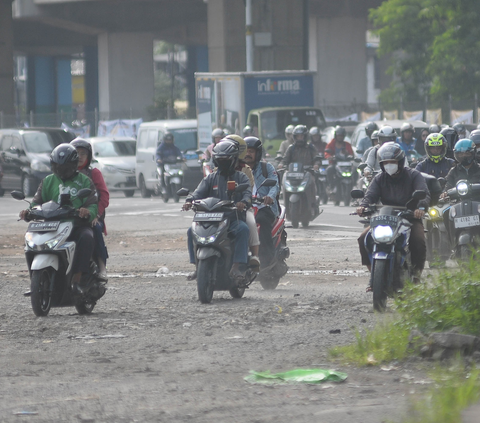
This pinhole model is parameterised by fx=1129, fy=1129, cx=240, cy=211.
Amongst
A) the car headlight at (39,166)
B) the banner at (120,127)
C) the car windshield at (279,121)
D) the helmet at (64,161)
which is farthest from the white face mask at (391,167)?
the banner at (120,127)

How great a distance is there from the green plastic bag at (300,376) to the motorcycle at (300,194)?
12.5m

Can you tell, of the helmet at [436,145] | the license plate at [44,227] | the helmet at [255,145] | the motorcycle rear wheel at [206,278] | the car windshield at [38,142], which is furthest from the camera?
the car windshield at [38,142]

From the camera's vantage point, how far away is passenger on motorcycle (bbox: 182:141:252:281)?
1037 cm

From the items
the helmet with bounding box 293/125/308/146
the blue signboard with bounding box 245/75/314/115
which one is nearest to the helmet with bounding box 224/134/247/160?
the helmet with bounding box 293/125/308/146

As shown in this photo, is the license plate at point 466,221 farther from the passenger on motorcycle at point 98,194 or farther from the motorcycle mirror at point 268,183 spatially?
the passenger on motorcycle at point 98,194

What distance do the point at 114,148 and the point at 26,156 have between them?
10.9 ft

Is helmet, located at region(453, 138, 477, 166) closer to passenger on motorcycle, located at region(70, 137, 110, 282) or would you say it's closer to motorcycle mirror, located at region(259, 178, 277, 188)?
motorcycle mirror, located at region(259, 178, 277, 188)

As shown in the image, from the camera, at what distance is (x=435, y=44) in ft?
130

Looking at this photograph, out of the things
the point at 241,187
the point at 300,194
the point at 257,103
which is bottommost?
the point at 300,194

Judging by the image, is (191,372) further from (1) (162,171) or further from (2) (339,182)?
(1) (162,171)

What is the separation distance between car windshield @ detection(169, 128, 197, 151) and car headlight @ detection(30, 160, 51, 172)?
3.51 meters

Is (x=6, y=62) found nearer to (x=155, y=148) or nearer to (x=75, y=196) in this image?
(x=155, y=148)

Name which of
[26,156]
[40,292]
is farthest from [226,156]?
[26,156]

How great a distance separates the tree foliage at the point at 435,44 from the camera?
37.3m
